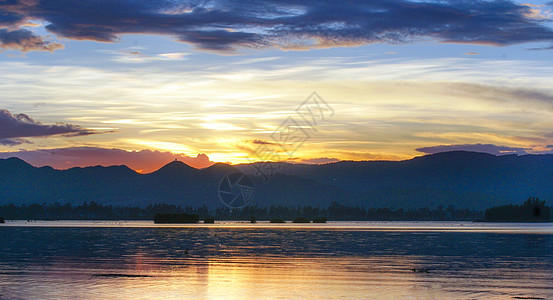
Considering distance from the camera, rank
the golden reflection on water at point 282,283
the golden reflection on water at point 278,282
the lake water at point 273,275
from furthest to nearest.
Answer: the lake water at point 273,275, the golden reflection on water at point 278,282, the golden reflection on water at point 282,283

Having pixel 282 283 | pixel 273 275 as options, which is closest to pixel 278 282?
pixel 282 283

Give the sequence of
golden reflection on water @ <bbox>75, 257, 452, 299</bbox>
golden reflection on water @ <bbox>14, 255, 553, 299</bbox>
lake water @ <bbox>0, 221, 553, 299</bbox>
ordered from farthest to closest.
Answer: lake water @ <bbox>0, 221, 553, 299</bbox>
golden reflection on water @ <bbox>75, 257, 452, 299</bbox>
golden reflection on water @ <bbox>14, 255, 553, 299</bbox>

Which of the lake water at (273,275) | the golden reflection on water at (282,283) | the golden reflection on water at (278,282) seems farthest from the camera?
the lake water at (273,275)

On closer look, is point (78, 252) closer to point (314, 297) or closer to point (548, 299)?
point (314, 297)

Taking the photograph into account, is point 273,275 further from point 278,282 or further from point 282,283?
point 282,283

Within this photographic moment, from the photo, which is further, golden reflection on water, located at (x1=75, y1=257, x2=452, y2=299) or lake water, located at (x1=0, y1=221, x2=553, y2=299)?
lake water, located at (x1=0, y1=221, x2=553, y2=299)

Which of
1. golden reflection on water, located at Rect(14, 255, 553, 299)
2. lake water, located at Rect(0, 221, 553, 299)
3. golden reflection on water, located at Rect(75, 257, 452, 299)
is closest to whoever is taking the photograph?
golden reflection on water, located at Rect(14, 255, 553, 299)

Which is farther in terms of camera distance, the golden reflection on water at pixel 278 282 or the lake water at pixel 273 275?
the lake water at pixel 273 275

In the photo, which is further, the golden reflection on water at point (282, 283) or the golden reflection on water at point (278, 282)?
the golden reflection on water at point (278, 282)

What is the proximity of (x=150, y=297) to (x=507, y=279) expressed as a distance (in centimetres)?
2592

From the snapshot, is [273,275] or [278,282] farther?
[273,275]

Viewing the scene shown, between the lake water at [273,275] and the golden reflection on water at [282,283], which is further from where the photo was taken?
the lake water at [273,275]

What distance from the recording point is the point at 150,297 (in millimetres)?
41188

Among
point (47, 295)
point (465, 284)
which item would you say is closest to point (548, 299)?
point (465, 284)
